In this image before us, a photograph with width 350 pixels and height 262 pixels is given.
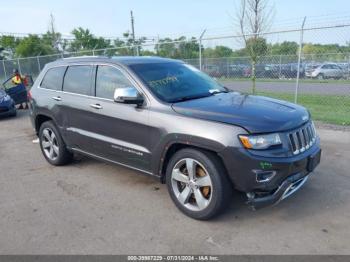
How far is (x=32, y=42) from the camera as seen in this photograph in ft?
124

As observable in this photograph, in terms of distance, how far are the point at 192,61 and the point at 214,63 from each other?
2027 millimetres

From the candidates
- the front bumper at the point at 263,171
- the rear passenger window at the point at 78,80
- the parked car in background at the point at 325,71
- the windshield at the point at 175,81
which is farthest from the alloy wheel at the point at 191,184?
the parked car in background at the point at 325,71

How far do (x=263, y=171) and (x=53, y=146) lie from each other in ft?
12.4

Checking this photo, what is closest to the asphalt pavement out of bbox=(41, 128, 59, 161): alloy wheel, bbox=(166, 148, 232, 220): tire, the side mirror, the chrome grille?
bbox=(166, 148, 232, 220): tire

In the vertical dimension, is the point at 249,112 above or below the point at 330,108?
above

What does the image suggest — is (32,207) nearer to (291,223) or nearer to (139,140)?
(139,140)

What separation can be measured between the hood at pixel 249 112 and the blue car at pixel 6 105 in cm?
889

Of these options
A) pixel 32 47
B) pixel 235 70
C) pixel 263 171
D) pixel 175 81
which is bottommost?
pixel 263 171

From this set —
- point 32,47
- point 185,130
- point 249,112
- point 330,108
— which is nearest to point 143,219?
point 185,130

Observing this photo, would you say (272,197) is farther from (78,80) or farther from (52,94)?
(52,94)

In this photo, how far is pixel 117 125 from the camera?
4234 millimetres

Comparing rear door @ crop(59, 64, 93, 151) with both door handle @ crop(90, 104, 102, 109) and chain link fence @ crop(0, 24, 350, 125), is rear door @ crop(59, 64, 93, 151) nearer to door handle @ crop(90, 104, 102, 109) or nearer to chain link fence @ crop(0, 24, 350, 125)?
door handle @ crop(90, 104, 102, 109)

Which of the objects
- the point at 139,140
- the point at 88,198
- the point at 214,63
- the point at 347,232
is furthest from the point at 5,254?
the point at 214,63

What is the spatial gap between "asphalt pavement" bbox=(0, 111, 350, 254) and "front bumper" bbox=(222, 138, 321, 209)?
0.39 meters
